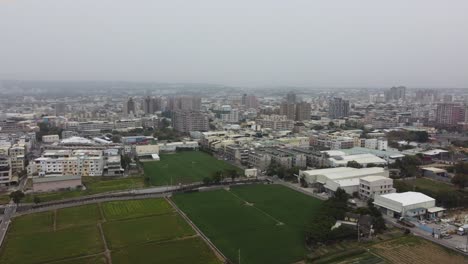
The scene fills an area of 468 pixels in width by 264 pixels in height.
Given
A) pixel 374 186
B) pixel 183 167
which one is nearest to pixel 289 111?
pixel 183 167

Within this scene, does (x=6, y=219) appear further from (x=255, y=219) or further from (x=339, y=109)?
(x=339, y=109)

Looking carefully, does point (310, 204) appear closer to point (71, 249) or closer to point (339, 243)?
point (339, 243)

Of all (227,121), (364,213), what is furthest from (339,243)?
(227,121)

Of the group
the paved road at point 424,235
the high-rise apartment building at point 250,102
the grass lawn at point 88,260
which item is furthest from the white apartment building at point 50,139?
the high-rise apartment building at point 250,102

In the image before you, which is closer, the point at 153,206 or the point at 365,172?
the point at 153,206

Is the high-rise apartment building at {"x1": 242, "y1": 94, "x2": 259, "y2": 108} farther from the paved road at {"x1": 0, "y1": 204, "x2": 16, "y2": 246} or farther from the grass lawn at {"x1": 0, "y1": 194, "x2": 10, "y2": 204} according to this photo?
the paved road at {"x1": 0, "y1": 204, "x2": 16, "y2": 246}

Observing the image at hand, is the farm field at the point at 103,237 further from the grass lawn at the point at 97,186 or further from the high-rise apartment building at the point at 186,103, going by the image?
the high-rise apartment building at the point at 186,103
